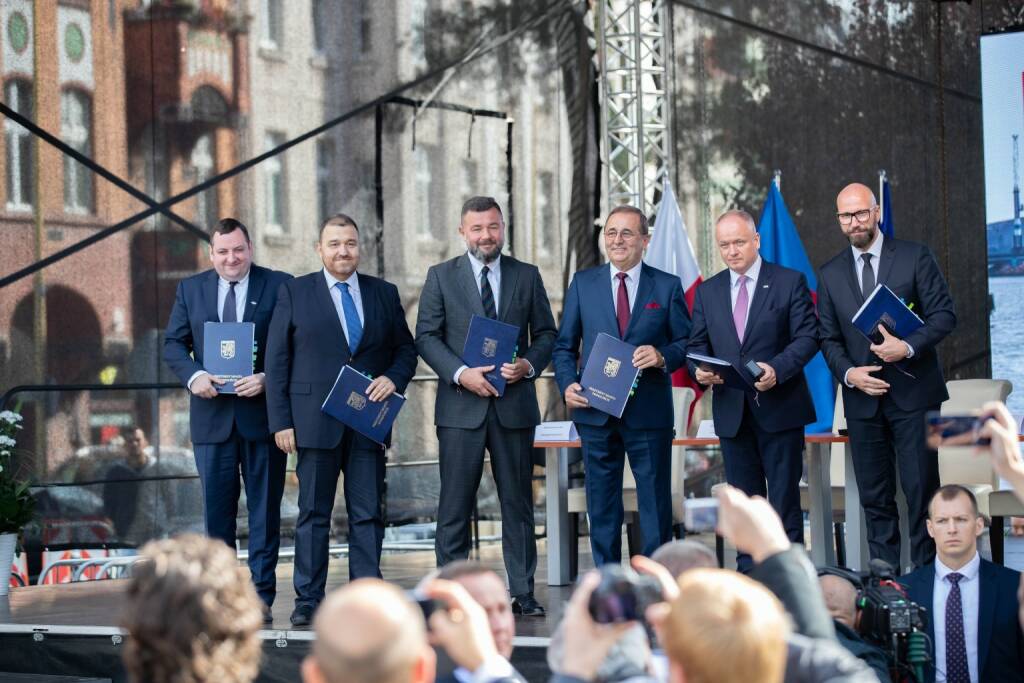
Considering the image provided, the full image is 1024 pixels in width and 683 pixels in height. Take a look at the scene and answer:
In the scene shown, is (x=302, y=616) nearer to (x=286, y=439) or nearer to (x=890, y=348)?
(x=286, y=439)

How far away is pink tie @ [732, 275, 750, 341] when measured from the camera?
526cm

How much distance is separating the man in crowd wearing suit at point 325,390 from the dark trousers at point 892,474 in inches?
69.3

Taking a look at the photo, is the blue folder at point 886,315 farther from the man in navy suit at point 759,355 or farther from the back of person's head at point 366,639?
the back of person's head at point 366,639

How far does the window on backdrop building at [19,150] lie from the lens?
760 cm

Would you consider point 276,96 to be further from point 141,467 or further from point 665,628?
point 665,628

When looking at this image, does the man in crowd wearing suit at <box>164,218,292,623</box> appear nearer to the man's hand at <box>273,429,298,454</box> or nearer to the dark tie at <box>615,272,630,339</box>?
the man's hand at <box>273,429,298,454</box>

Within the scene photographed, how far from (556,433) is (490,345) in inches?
46.0

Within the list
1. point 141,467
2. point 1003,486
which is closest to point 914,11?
point 1003,486

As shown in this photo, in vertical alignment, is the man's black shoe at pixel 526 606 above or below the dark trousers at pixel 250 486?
below

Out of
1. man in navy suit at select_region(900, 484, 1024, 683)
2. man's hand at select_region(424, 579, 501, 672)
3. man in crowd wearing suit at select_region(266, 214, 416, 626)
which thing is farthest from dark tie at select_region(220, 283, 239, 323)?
man's hand at select_region(424, 579, 501, 672)

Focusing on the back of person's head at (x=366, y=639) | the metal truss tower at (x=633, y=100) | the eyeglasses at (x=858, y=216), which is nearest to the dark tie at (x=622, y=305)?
the eyeglasses at (x=858, y=216)

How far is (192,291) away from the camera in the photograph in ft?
17.7

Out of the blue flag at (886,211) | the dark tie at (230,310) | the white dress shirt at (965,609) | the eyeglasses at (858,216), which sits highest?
the blue flag at (886,211)

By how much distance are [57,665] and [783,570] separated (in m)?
3.76
